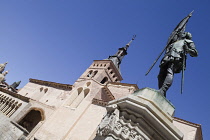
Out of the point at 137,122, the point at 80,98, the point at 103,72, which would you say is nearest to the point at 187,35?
the point at 137,122

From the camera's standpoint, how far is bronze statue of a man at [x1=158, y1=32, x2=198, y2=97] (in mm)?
4276

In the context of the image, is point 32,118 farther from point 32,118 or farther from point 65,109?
point 65,109

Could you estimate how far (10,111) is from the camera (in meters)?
24.3

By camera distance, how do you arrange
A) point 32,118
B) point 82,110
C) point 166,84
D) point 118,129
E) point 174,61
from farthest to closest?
point 32,118 → point 82,110 → point 174,61 → point 166,84 → point 118,129

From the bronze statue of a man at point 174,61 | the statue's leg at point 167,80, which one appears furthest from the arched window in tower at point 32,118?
the statue's leg at point 167,80

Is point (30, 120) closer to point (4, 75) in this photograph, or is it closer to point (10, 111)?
point (10, 111)

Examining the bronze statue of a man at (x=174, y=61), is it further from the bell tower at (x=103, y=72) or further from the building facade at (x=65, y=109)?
the bell tower at (x=103, y=72)

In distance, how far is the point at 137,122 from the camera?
3.42 meters

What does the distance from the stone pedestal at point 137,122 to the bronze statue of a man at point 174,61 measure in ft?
2.86

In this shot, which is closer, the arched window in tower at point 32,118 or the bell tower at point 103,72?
the arched window in tower at point 32,118

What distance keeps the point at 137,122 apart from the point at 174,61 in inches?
68.6

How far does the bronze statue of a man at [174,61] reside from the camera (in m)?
4.28

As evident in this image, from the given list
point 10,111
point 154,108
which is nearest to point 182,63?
point 154,108

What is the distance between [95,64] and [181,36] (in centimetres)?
2828
